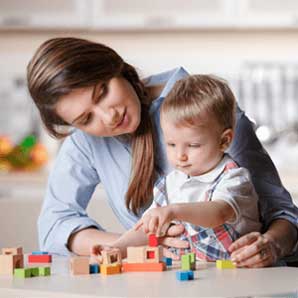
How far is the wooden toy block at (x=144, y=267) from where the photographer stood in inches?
56.7

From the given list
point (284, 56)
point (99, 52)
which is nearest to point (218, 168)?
point (99, 52)

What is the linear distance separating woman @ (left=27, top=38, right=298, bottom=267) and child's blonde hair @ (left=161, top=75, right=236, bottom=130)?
11cm

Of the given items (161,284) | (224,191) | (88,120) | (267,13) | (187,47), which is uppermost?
(267,13)

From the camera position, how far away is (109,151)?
1896mm

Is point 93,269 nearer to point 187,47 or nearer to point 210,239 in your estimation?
point 210,239

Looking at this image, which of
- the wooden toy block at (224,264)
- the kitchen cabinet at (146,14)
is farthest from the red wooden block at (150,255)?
the kitchen cabinet at (146,14)

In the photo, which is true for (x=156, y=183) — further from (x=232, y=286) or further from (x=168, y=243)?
(x=232, y=286)

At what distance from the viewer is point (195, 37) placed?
3949 millimetres

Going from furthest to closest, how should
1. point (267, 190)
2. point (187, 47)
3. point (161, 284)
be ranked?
point (187, 47), point (267, 190), point (161, 284)

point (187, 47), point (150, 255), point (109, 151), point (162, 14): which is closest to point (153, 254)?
point (150, 255)

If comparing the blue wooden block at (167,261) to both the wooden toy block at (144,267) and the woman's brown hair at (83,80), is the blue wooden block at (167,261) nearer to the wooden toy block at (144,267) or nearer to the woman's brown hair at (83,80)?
the wooden toy block at (144,267)

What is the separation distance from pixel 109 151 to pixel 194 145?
14.0 inches

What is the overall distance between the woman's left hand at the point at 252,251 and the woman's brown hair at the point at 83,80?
347mm

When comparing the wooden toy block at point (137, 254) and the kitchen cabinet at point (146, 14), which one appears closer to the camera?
the wooden toy block at point (137, 254)
